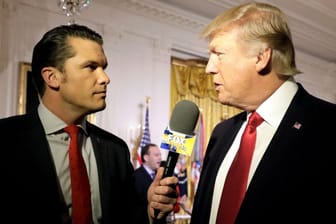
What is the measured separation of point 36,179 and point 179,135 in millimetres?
512

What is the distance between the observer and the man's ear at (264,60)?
1545 mm

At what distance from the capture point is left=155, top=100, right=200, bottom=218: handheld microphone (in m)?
1.49

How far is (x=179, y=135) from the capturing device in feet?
5.05

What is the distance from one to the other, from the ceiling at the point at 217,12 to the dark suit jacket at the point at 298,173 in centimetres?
447

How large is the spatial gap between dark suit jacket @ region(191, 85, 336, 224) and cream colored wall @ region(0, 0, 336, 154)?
3.70 m

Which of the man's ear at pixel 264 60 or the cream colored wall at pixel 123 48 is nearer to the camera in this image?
the man's ear at pixel 264 60

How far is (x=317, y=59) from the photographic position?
29.3 ft

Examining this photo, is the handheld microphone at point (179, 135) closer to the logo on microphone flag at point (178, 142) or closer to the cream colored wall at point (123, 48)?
the logo on microphone flag at point (178, 142)

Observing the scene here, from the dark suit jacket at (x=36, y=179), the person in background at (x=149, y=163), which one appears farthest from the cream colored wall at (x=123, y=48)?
the dark suit jacket at (x=36, y=179)

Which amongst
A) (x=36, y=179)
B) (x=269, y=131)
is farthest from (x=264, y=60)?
(x=36, y=179)

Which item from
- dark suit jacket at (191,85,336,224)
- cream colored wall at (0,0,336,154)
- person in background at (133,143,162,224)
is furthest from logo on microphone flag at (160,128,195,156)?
cream colored wall at (0,0,336,154)

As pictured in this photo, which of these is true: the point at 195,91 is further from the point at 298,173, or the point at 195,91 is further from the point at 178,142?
the point at 298,173

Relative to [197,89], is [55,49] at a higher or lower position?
higher

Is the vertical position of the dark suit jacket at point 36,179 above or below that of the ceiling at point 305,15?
below
